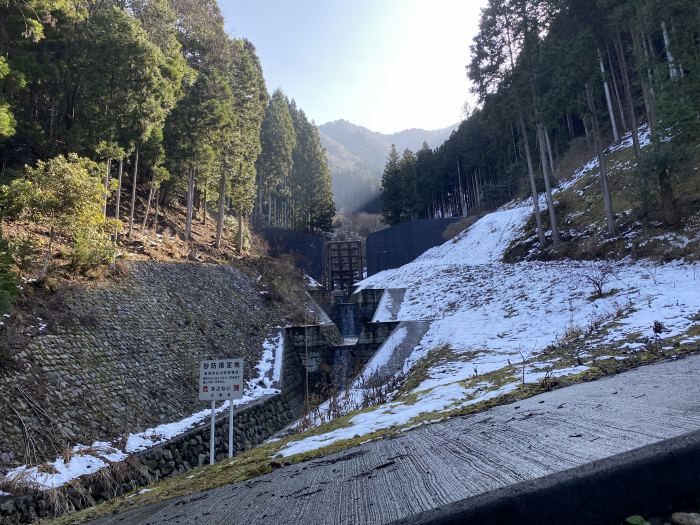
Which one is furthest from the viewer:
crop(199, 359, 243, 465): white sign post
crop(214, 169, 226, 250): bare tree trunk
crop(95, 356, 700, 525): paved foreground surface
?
crop(214, 169, 226, 250): bare tree trunk

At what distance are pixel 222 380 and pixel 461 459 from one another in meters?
5.83

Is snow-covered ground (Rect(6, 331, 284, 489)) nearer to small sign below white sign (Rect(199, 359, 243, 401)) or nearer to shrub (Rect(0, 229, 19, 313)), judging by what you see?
small sign below white sign (Rect(199, 359, 243, 401))

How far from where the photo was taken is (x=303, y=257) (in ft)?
120

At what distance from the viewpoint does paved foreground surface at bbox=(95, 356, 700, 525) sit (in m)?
1.73

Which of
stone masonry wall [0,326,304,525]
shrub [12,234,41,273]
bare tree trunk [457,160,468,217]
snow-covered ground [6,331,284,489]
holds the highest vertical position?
bare tree trunk [457,160,468,217]

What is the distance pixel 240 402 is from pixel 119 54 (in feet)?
43.4

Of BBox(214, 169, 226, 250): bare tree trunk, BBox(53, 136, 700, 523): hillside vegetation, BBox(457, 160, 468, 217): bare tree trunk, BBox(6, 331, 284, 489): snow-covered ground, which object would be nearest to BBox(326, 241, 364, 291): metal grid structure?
BBox(214, 169, 226, 250): bare tree trunk

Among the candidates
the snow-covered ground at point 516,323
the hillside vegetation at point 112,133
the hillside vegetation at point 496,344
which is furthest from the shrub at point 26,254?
the snow-covered ground at point 516,323

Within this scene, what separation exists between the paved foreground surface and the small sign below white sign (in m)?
3.97

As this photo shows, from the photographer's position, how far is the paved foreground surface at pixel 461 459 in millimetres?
Answer: 1732

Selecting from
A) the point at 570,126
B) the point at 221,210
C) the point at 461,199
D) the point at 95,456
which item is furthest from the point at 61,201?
the point at 461,199

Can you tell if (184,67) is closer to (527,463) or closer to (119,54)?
(119,54)

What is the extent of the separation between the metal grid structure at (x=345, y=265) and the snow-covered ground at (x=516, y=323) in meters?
15.5

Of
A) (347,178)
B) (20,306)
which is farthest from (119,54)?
(347,178)
